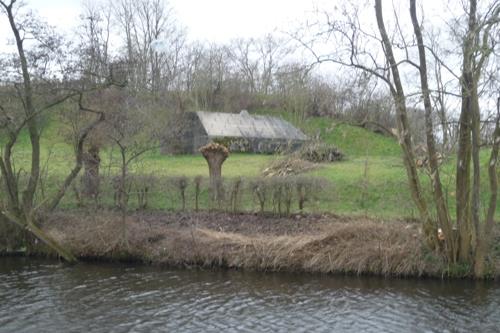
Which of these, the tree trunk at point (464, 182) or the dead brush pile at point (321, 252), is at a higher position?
the tree trunk at point (464, 182)

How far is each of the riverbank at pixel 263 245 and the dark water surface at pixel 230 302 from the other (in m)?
0.47

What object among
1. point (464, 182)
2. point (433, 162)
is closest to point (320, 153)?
point (433, 162)

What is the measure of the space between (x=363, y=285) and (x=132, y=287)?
6.48 metres

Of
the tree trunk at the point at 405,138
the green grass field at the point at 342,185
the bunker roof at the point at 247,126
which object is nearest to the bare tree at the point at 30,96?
the green grass field at the point at 342,185

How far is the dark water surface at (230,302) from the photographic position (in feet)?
41.3

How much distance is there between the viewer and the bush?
20.4 metres

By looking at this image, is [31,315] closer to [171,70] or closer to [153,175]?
[153,175]

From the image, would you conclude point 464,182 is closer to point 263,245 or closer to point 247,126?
point 263,245

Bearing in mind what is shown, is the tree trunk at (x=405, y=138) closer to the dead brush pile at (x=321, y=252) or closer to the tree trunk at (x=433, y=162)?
the tree trunk at (x=433, y=162)

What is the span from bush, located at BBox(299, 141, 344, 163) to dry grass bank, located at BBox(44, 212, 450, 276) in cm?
277

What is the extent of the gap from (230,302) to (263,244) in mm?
4019

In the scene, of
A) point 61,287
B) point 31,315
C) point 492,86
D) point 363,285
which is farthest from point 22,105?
point 492,86

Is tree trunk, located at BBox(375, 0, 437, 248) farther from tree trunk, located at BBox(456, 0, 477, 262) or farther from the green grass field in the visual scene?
the green grass field

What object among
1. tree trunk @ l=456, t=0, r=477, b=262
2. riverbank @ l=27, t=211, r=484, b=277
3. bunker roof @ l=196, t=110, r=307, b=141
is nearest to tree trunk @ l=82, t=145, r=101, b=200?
riverbank @ l=27, t=211, r=484, b=277
